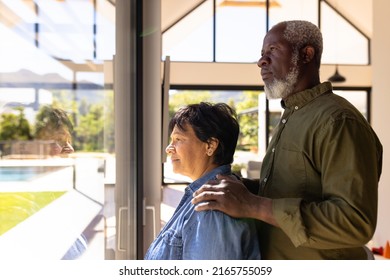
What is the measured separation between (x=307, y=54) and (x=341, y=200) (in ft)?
1.30

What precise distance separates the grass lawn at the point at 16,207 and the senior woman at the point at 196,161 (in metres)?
0.36

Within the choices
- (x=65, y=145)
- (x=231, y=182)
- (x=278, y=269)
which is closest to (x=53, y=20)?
(x=65, y=145)

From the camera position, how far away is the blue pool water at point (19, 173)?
0.71 meters

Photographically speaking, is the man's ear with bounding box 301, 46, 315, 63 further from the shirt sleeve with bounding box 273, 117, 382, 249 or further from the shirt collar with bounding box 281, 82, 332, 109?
the shirt sleeve with bounding box 273, 117, 382, 249

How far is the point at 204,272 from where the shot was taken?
1.01 meters

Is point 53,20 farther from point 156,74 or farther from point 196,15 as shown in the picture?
point 196,15

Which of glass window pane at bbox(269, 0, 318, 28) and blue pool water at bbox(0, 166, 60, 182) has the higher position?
glass window pane at bbox(269, 0, 318, 28)

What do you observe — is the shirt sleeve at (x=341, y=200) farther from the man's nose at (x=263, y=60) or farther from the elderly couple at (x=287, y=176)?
the man's nose at (x=263, y=60)

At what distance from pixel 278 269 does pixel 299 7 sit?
6055 millimetres

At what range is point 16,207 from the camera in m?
0.78

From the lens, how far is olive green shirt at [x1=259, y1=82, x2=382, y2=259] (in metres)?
0.90

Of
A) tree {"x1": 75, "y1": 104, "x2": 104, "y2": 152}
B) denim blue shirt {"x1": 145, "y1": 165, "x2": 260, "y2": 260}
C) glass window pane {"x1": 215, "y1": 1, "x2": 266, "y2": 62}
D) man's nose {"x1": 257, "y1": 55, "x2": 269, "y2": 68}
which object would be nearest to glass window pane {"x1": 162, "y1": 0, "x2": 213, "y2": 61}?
glass window pane {"x1": 215, "y1": 1, "x2": 266, "y2": 62}

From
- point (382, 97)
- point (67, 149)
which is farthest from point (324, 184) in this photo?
point (382, 97)

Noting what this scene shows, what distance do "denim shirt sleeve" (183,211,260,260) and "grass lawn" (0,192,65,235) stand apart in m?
0.36
